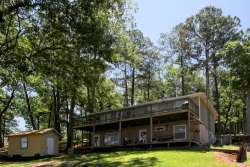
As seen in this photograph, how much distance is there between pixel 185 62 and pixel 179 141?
2228 cm

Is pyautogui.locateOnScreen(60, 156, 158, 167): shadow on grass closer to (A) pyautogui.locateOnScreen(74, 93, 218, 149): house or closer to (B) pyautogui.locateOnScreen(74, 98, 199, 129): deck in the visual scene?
(A) pyautogui.locateOnScreen(74, 93, 218, 149): house

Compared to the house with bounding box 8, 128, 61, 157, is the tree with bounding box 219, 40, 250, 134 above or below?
above

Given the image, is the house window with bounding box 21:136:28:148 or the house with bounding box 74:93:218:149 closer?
the house with bounding box 74:93:218:149

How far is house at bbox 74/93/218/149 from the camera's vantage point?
34.1 metres

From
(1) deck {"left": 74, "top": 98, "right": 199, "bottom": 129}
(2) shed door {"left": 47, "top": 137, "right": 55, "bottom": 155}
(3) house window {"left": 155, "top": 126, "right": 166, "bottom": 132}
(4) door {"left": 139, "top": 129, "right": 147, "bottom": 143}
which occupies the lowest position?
(2) shed door {"left": 47, "top": 137, "right": 55, "bottom": 155}

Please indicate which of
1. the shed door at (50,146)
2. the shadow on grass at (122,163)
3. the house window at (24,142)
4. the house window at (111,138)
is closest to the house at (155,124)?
the house window at (111,138)

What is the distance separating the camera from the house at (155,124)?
112 feet

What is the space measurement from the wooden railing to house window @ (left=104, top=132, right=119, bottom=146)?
1933mm

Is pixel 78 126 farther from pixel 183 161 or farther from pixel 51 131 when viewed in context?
pixel 183 161

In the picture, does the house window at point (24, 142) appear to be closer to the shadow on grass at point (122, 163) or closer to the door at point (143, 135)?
the door at point (143, 135)

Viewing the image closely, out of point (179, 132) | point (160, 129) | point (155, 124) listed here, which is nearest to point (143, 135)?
point (155, 124)

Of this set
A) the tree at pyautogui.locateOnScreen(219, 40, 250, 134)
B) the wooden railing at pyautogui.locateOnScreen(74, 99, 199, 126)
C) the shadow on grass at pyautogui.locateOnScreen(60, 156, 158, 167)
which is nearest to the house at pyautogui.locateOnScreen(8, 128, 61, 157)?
the wooden railing at pyautogui.locateOnScreen(74, 99, 199, 126)

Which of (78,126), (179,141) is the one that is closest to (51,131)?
(78,126)

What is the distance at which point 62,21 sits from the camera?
21938 millimetres
